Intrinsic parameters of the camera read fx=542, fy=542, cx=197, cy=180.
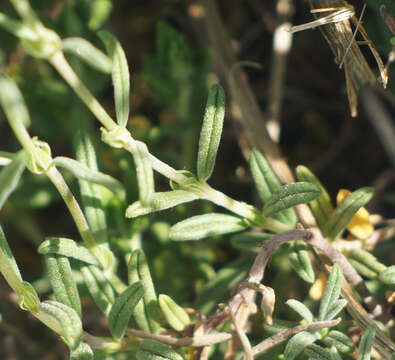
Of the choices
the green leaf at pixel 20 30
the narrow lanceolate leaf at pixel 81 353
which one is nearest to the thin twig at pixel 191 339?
the narrow lanceolate leaf at pixel 81 353

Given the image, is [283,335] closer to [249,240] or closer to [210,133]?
[249,240]

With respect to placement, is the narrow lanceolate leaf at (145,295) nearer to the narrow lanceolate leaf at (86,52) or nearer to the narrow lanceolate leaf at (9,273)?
the narrow lanceolate leaf at (9,273)

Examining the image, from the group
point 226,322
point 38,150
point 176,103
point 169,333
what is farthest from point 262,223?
point 176,103

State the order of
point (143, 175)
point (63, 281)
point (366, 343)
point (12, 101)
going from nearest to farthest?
point (12, 101)
point (143, 175)
point (366, 343)
point (63, 281)

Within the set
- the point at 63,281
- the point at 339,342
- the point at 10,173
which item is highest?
the point at 10,173

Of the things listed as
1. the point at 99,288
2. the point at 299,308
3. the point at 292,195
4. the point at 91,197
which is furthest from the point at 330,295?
the point at 91,197

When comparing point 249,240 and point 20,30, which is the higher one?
point 20,30
